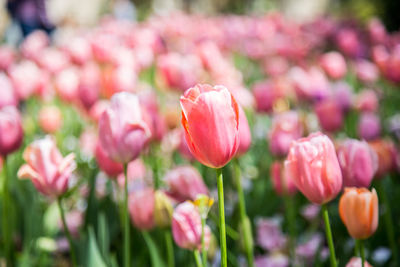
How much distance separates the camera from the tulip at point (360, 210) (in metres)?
0.85

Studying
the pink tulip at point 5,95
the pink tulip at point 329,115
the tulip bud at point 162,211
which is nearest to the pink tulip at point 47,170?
the tulip bud at point 162,211

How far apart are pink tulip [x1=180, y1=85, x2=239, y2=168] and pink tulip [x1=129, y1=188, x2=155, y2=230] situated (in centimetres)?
44

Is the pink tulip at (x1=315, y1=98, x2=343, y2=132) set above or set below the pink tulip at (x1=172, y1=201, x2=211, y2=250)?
above

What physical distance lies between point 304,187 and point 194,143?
0.22 meters

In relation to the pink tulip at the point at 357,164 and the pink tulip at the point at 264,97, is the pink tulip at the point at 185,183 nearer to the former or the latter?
the pink tulip at the point at 357,164

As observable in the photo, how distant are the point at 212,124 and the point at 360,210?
307mm

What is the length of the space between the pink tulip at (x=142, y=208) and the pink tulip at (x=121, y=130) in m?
0.16

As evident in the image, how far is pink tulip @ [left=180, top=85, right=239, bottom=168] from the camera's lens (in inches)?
30.5

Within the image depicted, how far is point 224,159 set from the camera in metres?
0.79

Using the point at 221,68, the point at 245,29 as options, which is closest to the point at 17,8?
the point at 245,29

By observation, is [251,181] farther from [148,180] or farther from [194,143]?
[194,143]

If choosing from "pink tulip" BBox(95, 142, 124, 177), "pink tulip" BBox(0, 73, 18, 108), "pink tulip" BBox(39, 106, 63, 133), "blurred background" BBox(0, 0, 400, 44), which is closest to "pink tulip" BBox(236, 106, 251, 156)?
"pink tulip" BBox(95, 142, 124, 177)

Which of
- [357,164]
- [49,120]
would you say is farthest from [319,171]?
[49,120]

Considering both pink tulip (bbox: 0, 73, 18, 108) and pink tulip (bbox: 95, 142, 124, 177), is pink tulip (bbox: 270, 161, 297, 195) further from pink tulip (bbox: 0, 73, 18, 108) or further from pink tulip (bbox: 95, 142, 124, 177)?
pink tulip (bbox: 0, 73, 18, 108)
